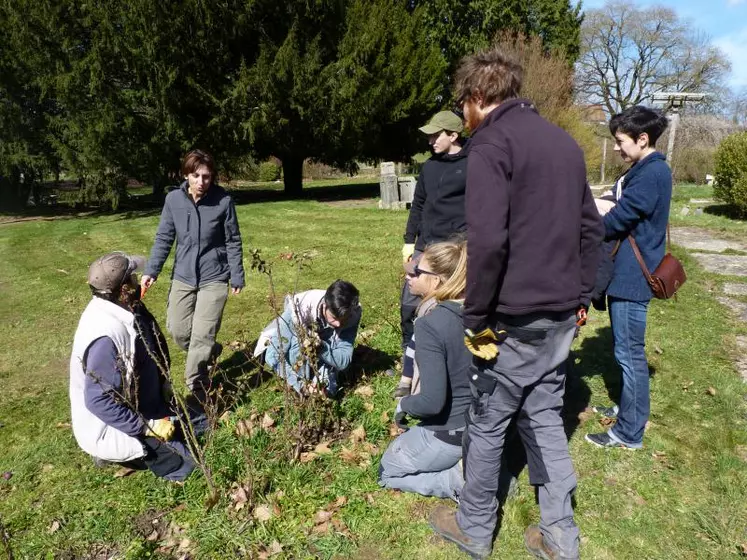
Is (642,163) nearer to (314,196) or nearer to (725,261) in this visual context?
(725,261)

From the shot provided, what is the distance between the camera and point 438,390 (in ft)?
8.68

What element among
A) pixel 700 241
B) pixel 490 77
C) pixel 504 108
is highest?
pixel 490 77

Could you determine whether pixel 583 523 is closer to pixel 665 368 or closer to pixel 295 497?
pixel 295 497

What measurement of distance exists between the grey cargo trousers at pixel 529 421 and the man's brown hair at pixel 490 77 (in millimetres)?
902

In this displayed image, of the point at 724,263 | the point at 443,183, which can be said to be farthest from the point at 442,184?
the point at 724,263

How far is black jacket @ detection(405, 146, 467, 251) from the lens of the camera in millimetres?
3691

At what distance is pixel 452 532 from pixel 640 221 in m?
1.97

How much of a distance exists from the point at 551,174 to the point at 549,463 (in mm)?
1268

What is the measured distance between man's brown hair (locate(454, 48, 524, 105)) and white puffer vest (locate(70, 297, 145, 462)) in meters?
2.23

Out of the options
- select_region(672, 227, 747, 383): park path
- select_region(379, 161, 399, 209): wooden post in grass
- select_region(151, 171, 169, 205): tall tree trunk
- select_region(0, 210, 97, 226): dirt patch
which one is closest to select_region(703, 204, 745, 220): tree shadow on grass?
select_region(672, 227, 747, 383): park path

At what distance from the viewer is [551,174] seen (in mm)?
2002

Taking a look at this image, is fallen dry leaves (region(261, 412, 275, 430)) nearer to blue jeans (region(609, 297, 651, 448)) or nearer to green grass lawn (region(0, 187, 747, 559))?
green grass lawn (region(0, 187, 747, 559))

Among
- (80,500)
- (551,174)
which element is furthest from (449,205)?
(80,500)

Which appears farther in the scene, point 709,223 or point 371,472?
point 709,223
